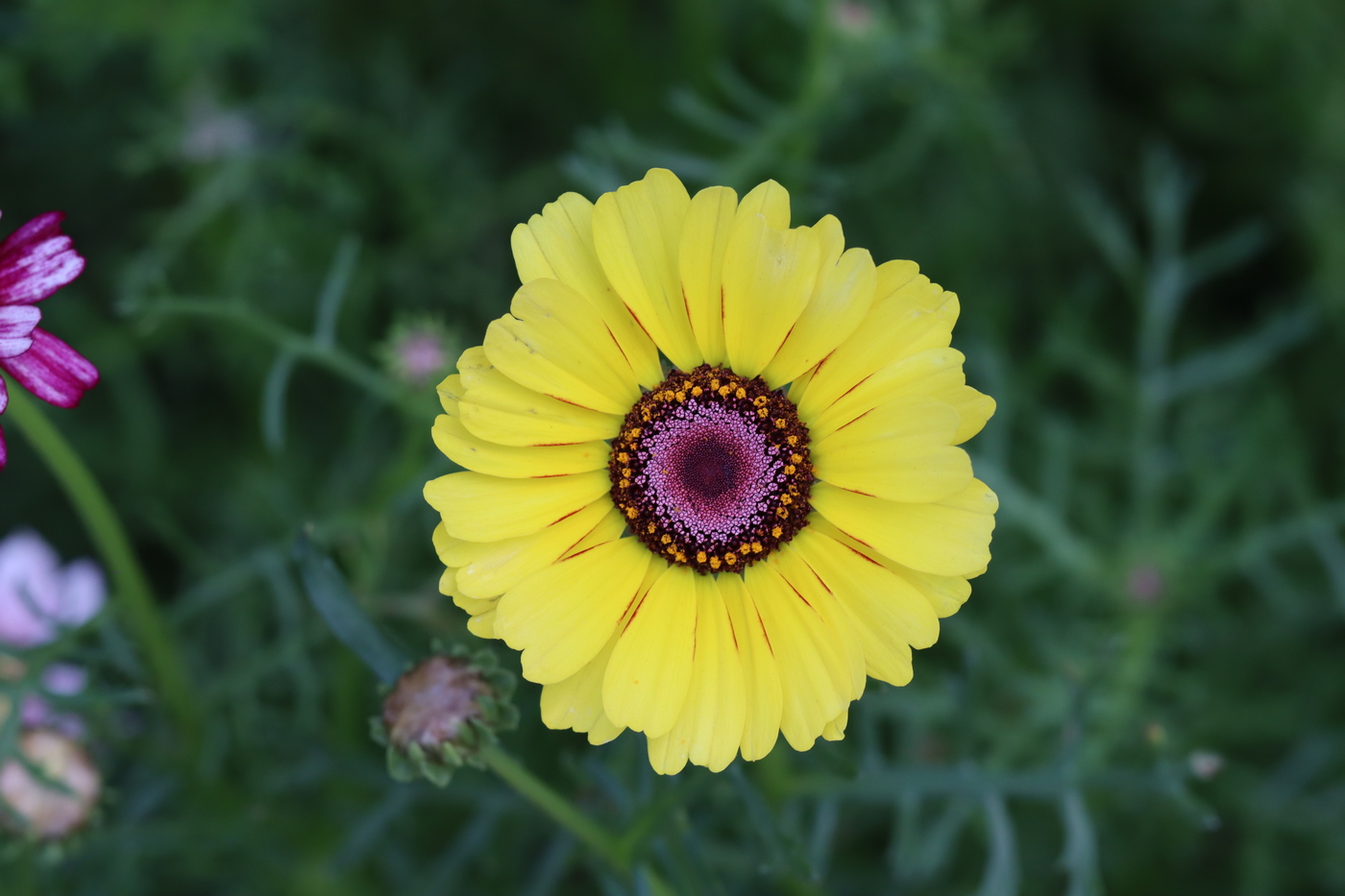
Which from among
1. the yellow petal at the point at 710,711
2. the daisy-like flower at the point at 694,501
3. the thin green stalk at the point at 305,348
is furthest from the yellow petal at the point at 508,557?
the thin green stalk at the point at 305,348

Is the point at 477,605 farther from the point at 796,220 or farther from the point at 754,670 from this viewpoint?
the point at 796,220

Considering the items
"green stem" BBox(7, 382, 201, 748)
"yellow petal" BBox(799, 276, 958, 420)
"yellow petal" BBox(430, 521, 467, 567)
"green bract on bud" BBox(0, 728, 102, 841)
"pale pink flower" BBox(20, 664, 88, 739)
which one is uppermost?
"yellow petal" BBox(799, 276, 958, 420)

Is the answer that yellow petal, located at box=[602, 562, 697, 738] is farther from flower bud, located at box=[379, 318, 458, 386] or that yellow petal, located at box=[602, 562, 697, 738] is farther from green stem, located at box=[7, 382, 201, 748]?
green stem, located at box=[7, 382, 201, 748]

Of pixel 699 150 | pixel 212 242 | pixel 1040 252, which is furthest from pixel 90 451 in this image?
pixel 1040 252

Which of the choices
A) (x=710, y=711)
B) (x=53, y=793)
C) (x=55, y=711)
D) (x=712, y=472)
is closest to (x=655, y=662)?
(x=710, y=711)

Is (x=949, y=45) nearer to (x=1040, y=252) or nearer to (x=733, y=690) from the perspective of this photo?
(x=1040, y=252)

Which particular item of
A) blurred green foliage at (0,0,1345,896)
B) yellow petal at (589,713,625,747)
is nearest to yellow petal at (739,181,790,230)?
yellow petal at (589,713,625,747)
